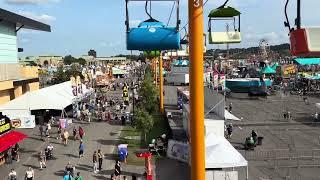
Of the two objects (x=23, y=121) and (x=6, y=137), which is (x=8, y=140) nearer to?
(x=6, y=137)

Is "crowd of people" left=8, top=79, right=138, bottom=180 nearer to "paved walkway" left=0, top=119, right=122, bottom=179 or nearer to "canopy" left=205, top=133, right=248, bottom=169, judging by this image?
"paved walkway" left=0, top=119, right=122, bottom=179

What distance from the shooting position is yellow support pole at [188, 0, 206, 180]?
6914 millimetres

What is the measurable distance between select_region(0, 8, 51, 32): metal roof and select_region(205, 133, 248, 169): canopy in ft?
113

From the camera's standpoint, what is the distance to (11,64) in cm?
4928

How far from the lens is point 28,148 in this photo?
3119 cm

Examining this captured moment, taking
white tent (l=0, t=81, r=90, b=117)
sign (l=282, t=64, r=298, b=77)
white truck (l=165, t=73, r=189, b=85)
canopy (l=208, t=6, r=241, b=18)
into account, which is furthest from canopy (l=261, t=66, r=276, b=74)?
canopy (l=208, t=6, r=241, b=18)

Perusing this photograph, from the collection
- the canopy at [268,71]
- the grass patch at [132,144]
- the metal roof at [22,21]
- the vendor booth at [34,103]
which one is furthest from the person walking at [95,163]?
the canopy at [268,71]

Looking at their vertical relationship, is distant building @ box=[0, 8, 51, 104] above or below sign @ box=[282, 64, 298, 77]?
above

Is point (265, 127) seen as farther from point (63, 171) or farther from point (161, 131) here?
point (63, 171)

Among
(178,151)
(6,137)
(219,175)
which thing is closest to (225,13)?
(219,175)

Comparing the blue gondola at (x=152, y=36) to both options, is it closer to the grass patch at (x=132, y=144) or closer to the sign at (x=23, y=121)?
the grass patch at (x=132, y=144)

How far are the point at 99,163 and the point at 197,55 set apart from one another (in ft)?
59.9

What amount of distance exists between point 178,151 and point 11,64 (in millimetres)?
29722

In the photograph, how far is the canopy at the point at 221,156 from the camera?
61.9ft
